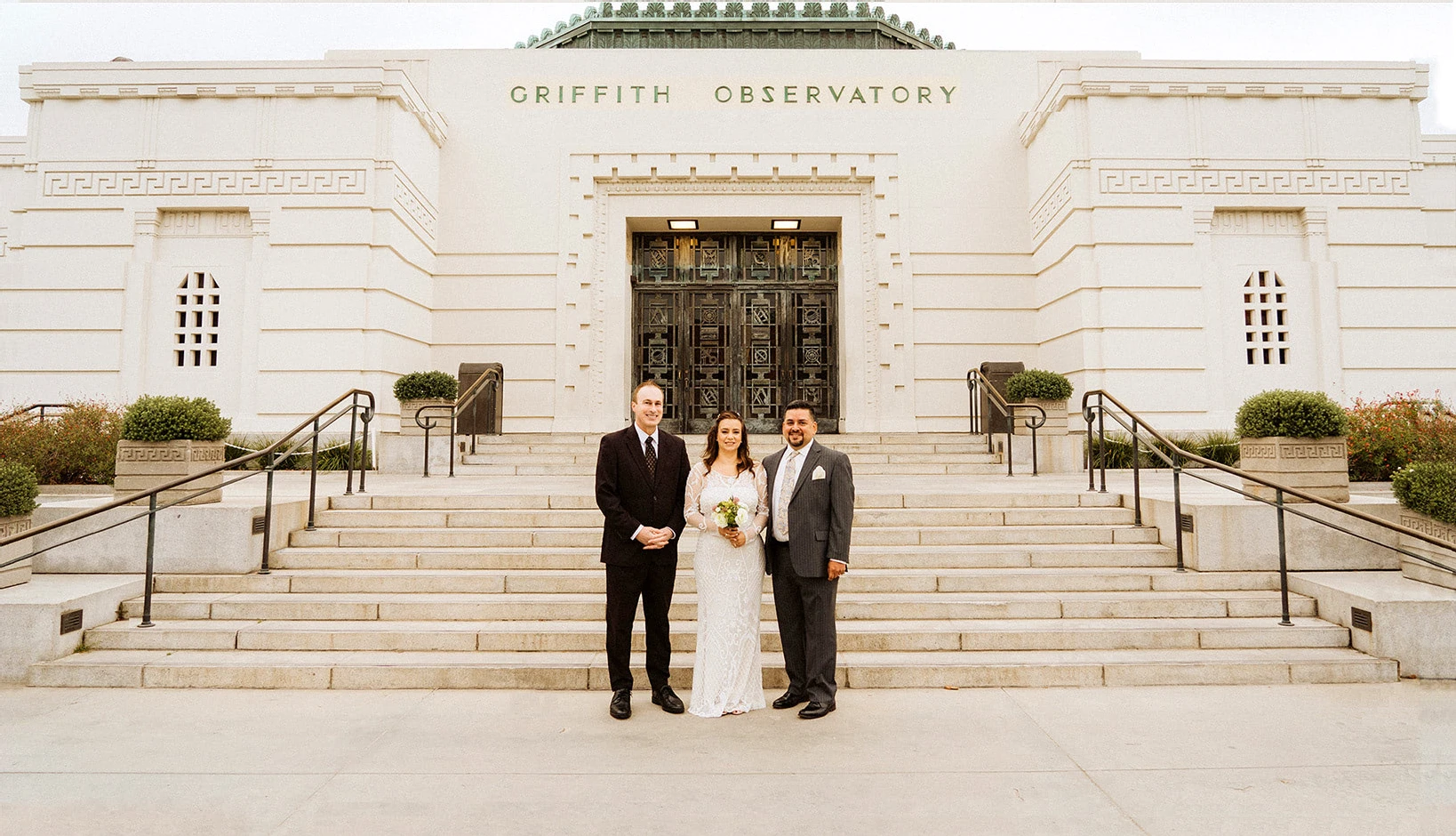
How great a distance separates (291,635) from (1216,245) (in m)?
14.2

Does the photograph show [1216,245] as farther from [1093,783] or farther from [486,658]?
[486,658]

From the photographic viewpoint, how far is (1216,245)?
41.4ft

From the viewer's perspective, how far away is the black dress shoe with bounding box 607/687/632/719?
175 inches

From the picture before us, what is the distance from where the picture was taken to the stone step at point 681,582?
6152 mm

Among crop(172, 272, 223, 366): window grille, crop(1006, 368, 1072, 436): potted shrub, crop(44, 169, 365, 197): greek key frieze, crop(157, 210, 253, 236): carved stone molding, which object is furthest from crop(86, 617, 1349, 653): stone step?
crop(157, 210, 253, 236): carved stone molding

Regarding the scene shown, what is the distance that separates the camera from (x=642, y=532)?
4.58 meters

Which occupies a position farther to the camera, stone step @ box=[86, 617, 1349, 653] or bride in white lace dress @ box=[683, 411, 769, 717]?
stone step @ box=[86, 617, 1349, 653]

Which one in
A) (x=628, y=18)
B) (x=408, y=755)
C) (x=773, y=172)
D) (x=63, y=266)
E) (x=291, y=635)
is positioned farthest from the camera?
(x=628, y=18)

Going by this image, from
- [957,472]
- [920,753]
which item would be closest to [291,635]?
[920,753]

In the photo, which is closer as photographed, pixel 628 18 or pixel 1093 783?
pixel 1093 783

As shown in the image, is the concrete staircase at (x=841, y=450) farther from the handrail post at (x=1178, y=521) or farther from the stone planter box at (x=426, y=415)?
the handrail post at (x=1178, y=521)

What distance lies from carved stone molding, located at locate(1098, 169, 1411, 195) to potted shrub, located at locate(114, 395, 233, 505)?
1283cm

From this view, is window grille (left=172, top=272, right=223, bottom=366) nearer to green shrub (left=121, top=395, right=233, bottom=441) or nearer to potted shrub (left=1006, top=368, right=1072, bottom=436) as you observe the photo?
green shrub (left=121, top=395, right=233, bottom=441)

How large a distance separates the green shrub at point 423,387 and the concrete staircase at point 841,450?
3.38 ft
